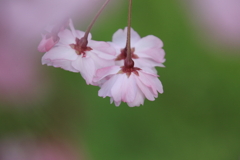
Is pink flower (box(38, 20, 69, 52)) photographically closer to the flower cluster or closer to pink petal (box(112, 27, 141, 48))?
the flower cluster

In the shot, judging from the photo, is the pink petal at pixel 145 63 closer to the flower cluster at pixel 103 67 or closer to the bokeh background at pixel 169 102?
the flower cluster at pixel 103 67

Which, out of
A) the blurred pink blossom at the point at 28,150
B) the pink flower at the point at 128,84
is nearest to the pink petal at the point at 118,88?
the pink flower at the point at 128,84

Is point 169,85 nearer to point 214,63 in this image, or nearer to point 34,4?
point 214,63

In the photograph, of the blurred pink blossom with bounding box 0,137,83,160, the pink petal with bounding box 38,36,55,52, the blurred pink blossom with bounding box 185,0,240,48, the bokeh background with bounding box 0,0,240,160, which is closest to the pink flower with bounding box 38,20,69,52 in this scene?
the pink petal with bounding box 38,36,55,52

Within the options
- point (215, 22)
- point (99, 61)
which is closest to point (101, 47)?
point (99, 61)

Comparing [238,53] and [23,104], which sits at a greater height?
[238,53]

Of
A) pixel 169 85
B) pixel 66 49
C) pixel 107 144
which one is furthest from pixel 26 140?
pixel 169 85
